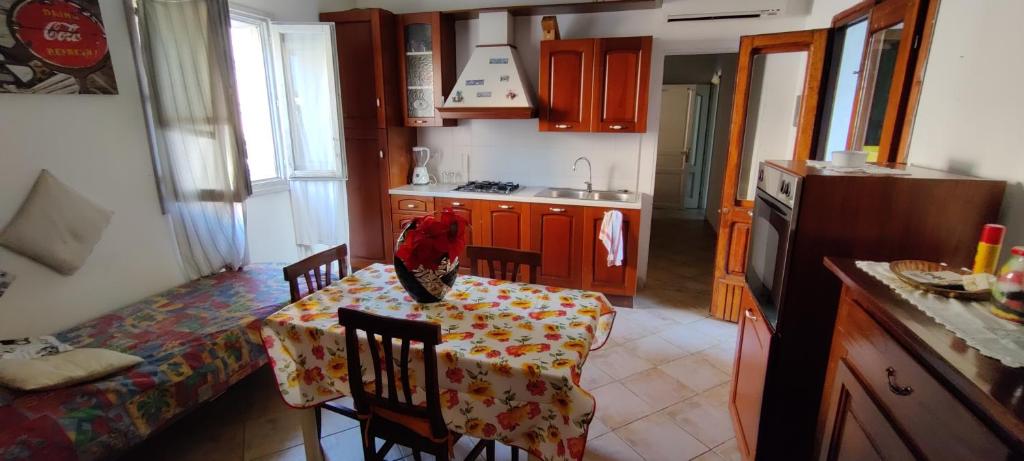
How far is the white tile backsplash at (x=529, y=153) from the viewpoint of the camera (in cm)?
375

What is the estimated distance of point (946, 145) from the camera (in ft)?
5.23

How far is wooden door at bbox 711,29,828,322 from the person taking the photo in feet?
8.71

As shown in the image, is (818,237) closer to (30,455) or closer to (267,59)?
(30,455)

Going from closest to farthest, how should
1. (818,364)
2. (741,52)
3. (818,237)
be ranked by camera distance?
(818,237) → (818,364) → (741,52)

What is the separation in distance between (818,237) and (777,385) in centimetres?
55

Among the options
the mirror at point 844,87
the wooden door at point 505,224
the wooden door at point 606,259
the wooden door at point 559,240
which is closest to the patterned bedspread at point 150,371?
the wooden door at point 505,224

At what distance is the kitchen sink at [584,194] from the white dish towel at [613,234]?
0.89ft

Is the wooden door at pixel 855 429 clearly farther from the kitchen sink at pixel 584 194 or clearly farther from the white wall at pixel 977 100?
the kitchen sink at pixel 584 194

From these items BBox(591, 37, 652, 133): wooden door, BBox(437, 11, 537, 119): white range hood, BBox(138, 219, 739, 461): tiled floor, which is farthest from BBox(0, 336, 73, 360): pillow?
BBox(591, 37, 652, 133): wooden door

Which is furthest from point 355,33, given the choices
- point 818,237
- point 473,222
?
point 818,237

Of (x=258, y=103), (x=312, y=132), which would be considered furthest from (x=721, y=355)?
(x=258, y=103)

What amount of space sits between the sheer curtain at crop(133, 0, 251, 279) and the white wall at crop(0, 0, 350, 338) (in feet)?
0.24

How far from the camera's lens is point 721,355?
2.78m

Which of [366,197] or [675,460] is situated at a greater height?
[366,197]
